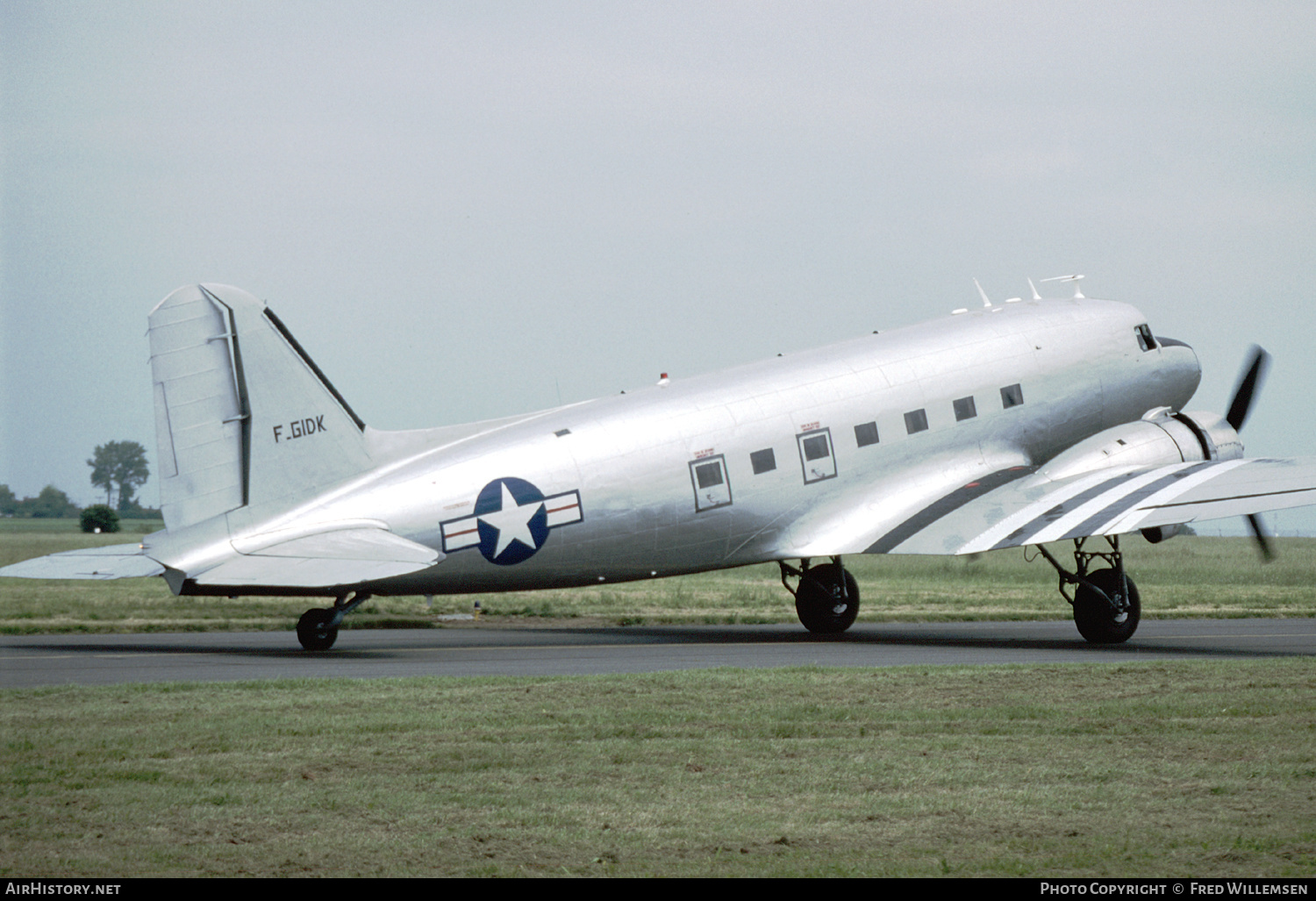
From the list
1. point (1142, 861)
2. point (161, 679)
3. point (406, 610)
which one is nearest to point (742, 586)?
point (406, 610)

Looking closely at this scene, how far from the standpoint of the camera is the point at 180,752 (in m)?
11.9

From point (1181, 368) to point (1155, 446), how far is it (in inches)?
159

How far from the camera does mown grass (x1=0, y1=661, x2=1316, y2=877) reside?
27.5ft

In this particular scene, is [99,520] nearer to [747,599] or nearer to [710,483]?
[747,599]

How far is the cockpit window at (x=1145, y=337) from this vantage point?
27.8 meters

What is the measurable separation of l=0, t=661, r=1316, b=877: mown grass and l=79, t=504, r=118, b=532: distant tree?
53.8 metres

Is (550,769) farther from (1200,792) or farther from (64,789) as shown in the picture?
(1200,792)

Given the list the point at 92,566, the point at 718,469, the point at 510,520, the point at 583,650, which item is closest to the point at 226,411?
the point at 92,566

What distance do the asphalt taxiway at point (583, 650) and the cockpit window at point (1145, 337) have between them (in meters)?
5.77

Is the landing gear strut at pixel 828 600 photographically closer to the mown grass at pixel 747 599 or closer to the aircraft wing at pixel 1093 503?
the aircraft wing at pixel 1093 503

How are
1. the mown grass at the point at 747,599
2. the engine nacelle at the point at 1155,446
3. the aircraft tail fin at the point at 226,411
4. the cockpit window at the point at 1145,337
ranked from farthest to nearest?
the mown grass at the point at 747,599 → the cockpit window at the point at 1145,337 → the engine nacelle at the point at 1155,446 → the aircraft tail fin at the point at 226,411

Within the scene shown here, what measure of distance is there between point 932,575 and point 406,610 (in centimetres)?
1885

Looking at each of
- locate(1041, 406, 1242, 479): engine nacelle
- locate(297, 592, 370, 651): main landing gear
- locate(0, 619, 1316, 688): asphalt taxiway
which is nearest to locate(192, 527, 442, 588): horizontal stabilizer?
locate(0, 619, 1316, 688): asphalt taxiway

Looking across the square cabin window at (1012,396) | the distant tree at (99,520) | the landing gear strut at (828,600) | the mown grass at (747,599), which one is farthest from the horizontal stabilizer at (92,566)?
the distant tree at (99,520)
